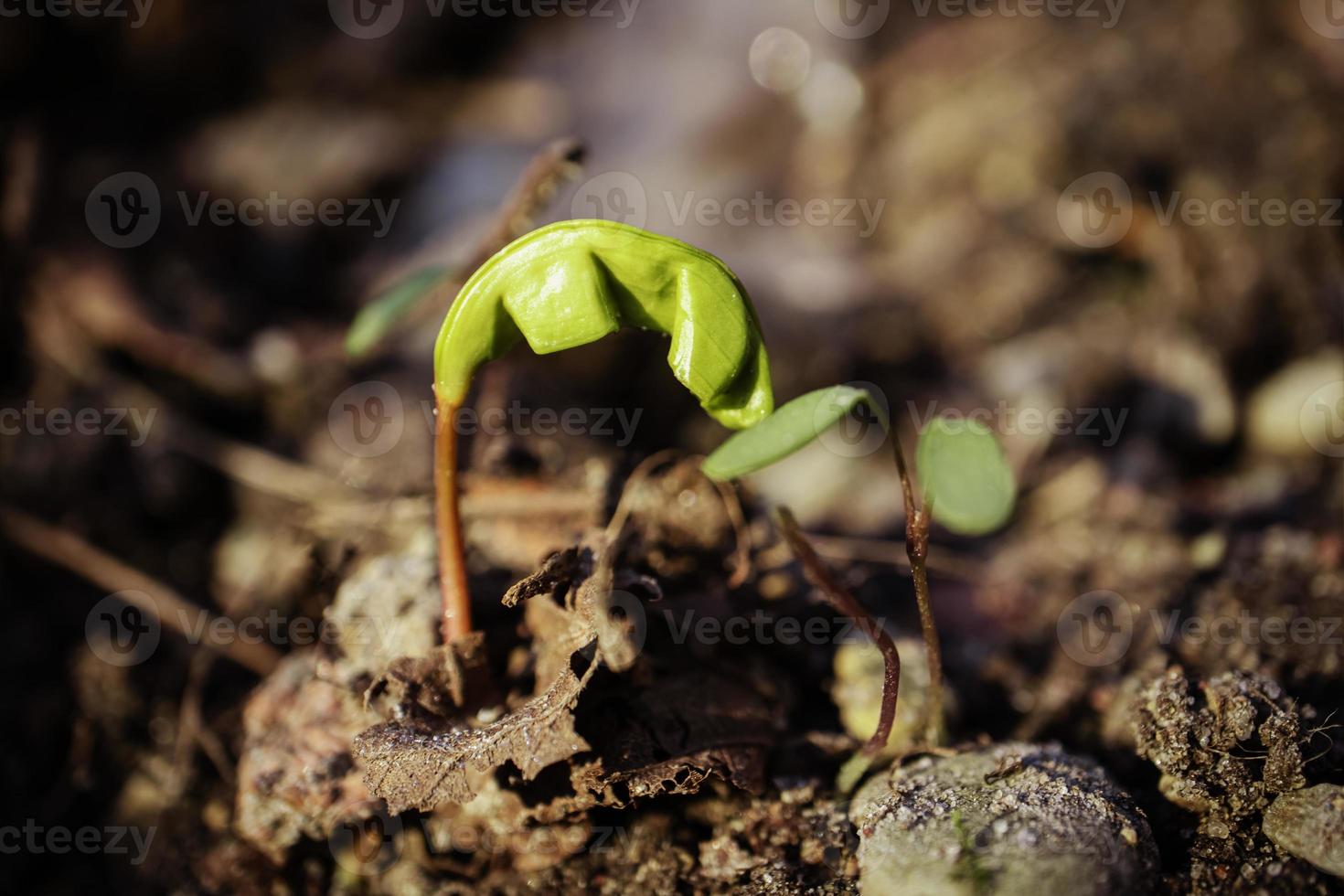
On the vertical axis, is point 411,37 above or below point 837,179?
above

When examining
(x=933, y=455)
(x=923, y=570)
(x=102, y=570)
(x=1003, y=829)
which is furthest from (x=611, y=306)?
(x=102, y=570)

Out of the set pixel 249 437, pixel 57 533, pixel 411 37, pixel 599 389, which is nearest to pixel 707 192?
pixel 599 389

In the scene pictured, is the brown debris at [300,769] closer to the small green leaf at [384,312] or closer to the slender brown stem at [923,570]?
the small green leaf at [384,312]

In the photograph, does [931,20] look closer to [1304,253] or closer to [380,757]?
[1304,253]

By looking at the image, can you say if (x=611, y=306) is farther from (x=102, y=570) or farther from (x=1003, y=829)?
(x=102, y=570)

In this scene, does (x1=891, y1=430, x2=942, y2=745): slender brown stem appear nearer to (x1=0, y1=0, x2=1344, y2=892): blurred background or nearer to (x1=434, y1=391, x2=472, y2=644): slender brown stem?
(x1=0, y1=0, x2=1344, y2=892): blurred background

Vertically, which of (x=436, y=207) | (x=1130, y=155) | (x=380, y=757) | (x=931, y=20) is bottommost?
(x=380, y=757)
